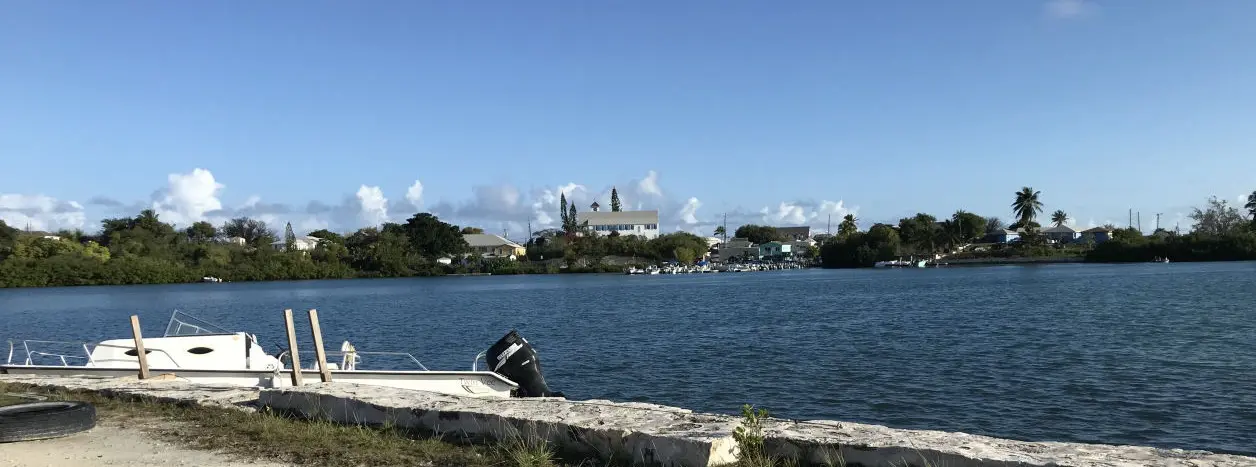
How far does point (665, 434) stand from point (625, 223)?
18903 centimetres

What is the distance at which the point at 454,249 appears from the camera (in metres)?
166

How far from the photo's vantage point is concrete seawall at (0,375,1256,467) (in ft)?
21.9

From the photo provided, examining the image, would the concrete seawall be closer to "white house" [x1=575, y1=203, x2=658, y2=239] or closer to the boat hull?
the boat hull

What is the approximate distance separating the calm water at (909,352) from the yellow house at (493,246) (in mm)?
122120

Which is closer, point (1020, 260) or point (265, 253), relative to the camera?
point (265, 253)

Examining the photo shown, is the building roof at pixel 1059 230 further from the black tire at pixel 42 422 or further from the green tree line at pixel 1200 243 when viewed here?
the black tire at pixel 42 422

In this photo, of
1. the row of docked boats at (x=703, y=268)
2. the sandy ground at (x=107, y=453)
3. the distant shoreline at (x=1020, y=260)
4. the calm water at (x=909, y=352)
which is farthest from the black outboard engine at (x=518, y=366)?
the distant shoreline at (x=1020, y=260)

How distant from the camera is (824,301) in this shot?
200ft

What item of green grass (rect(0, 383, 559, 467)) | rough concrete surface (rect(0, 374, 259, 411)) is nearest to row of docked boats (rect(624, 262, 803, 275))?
rough concrete surface (rect(0, 374, 259, 411))

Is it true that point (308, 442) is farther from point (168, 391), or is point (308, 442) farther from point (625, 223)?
point (625, 223)

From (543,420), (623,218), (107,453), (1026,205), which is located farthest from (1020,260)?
(107,453)

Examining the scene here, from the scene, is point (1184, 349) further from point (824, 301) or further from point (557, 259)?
point (557, 259)

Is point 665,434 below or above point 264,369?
above

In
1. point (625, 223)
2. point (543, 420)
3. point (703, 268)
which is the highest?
point (625, 223)
